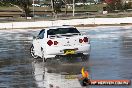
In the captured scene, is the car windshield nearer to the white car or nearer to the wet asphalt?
the white car

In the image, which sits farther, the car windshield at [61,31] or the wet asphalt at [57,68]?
the car windshield at [61,31]

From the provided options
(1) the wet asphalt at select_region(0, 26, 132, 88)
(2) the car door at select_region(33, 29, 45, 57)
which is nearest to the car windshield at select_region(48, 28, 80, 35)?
(2) the car door at select_region(33, 29, 45, 57)

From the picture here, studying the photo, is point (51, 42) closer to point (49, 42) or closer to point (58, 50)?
point (49, 42)

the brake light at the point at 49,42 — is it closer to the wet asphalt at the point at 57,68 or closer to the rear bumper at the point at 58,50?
the rear bumper at the point at 58,50

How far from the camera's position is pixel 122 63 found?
17.0 meters

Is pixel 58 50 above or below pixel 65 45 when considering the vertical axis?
below

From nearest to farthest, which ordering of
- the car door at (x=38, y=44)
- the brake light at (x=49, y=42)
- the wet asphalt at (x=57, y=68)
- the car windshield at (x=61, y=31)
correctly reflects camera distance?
the wet asphalt at (x=57, y=68) < the brake light at (x=49, y=42) < the car windshield at (x=61, y=31) < the car door at (x=38, y=44)

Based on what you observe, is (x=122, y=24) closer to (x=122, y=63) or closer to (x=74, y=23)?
(x=74, y=23)

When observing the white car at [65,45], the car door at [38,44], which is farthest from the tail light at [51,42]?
the car door at [38,44]

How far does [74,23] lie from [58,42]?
113 ft

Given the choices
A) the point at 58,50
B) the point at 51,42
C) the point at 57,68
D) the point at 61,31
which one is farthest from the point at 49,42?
the point at 57,68

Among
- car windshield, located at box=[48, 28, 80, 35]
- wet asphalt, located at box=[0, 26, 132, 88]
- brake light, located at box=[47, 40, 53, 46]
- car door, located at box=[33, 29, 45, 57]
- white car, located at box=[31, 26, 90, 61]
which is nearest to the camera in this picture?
wet asphalt, located at box=[0, 26, 132, 88]

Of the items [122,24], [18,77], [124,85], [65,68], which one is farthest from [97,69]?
[122,24]

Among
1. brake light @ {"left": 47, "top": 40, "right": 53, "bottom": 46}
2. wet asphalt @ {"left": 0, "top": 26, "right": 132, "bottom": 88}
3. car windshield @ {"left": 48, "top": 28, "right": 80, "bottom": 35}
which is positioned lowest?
wet asphalt @ {"left": 0, "top": 26, "right": 132, "bottom": 88}
